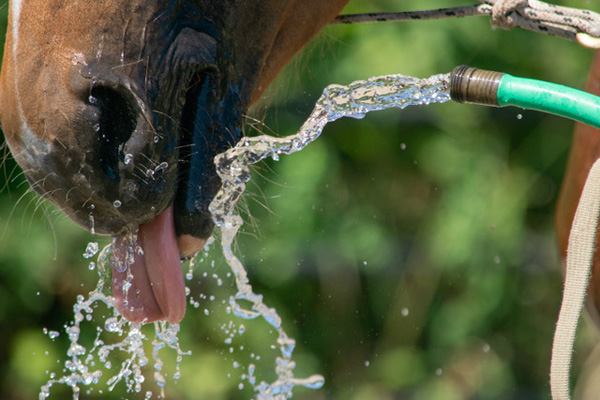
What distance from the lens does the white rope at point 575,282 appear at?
0.62 metres

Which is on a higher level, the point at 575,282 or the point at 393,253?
the point at 575,282

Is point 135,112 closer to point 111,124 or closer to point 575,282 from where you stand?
point 111,124

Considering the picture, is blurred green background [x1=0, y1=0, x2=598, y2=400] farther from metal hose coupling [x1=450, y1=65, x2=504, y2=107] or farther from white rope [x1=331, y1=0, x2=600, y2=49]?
metal hose coupling [x1=450, y1=65, x2=504, y2=107]

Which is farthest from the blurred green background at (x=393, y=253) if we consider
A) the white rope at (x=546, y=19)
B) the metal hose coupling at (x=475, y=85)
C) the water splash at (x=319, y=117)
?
the metal hose coupling at (x=475, y=85)

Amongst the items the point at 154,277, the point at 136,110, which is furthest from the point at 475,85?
the point at 154,277

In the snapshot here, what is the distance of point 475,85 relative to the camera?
607 mm

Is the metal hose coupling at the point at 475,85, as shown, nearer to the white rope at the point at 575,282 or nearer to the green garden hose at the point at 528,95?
the green garden hose at the point at 528,95

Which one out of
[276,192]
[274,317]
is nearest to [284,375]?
[274,317]

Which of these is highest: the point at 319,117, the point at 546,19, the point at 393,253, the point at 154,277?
the point at 546,19

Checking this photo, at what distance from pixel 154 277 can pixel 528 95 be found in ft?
1.51

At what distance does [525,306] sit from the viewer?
2158 mm

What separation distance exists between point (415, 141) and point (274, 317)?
42.8 inches

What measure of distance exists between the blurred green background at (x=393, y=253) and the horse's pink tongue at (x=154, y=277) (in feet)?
3.67

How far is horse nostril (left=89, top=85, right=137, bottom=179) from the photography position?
76 cm
